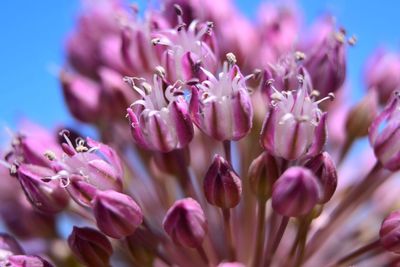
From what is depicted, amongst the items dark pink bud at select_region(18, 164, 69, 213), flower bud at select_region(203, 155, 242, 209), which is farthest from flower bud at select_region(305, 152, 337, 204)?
dark pink bud at select_region(18, 164, 69, 213)

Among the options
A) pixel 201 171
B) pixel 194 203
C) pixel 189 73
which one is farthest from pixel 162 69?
pixel 201 171

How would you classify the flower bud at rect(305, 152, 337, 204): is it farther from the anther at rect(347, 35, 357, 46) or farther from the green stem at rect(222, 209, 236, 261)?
the anther at rect(347, 35, 357, 46)

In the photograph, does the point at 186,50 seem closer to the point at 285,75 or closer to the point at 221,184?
the point at 285,75

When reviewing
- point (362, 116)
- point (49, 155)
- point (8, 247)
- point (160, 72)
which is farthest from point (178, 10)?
point (8, 247)

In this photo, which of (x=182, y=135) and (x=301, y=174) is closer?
(x=301, y=174)

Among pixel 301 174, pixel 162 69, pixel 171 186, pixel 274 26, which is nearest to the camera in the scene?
pixel 301 174

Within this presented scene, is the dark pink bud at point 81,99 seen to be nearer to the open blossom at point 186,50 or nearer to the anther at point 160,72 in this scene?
the open blossom at point 186,50

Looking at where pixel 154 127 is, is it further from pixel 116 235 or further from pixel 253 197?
pixel 253 197
